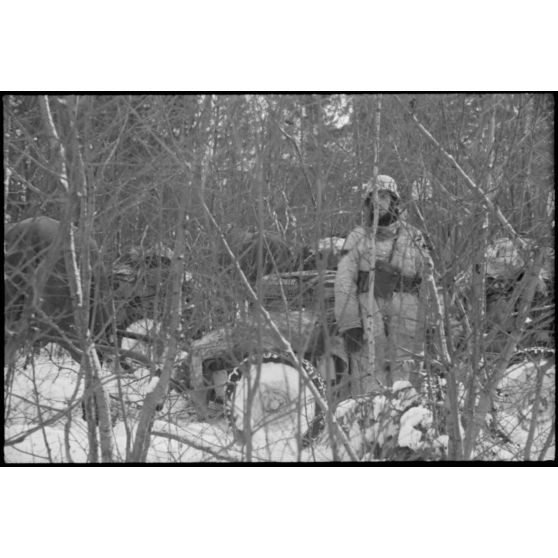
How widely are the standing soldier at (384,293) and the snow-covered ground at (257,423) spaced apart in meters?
0.10

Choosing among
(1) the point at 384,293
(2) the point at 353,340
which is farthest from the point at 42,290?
(1) the point at 384,293

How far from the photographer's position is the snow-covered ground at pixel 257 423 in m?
2.86

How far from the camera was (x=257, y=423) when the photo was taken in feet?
9.40

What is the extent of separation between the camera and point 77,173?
2820 millimetres

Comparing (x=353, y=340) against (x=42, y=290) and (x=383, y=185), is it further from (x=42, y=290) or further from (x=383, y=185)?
(x=42, y=290)

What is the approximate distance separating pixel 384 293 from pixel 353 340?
0.68ft

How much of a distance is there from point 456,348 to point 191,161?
1184mm

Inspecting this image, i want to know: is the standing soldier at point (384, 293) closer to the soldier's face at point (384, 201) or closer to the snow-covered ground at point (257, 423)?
the soldier's face at point (384, 201)

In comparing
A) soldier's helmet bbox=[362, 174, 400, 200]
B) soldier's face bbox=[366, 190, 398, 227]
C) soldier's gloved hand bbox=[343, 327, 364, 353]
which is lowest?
soldier's gloved hand bbox=[343, 327, 364, 353]

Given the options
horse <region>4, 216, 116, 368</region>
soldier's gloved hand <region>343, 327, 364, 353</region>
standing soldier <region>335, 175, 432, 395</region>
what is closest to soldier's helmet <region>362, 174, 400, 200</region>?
standing soldier <region>335, 175, 432, 395</region>

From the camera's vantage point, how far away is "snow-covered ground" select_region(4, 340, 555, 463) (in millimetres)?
2863

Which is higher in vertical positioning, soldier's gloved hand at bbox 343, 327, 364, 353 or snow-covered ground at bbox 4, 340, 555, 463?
soldier's gloved hand at bbox 343, 327, 364, 353

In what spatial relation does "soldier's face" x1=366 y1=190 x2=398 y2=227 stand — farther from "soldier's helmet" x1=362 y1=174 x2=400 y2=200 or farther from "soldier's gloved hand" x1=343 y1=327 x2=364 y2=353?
"soldier's gloved hand" x1=343 y1=327 x2=364 y2=353

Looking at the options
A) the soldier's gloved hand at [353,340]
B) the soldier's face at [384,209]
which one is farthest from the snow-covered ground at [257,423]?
the soldier's face at [384,209]
